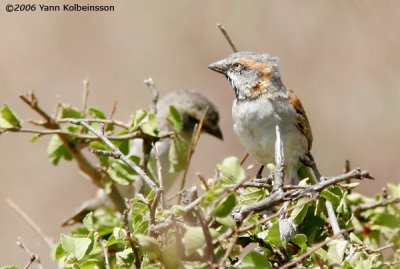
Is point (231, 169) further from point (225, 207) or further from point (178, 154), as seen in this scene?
point (178, 154)

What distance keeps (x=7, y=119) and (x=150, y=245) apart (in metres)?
1.22

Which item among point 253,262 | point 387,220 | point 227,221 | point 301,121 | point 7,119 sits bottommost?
point 387,220

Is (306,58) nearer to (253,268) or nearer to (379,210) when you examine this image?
(379,210)

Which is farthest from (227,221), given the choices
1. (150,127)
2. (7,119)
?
(7,119)

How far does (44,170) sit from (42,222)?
1056 mm

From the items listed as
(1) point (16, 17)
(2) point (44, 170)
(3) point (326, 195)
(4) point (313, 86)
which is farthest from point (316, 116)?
(3) point (326, 195)

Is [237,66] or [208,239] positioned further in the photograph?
[237,66]

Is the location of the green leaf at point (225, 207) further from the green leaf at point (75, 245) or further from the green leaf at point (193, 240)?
the green leaf at point (75, 245)

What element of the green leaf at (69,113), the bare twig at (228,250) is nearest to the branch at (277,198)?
the bare twig at (228,250)

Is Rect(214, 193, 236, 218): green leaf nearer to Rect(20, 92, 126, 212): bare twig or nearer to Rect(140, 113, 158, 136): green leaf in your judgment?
Rect(140, 113, 158, 136): green leaf

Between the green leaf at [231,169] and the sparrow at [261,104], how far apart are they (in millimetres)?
1790

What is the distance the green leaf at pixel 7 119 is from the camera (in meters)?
2.60

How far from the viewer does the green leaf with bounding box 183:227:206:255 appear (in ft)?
4.84

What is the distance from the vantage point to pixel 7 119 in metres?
2.62
